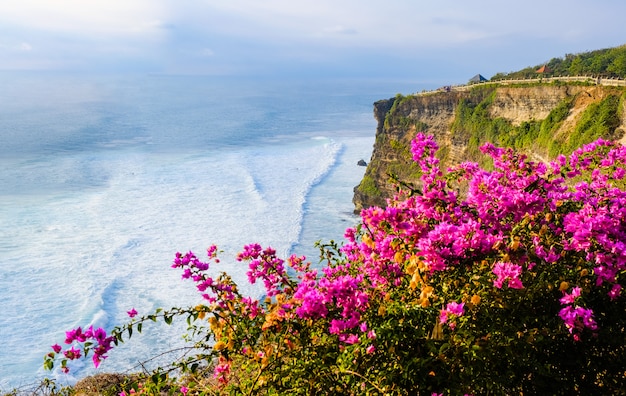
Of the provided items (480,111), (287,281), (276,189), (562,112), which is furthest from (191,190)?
(287,281)

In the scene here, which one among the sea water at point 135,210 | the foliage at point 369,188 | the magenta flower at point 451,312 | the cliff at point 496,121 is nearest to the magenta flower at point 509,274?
the magenta flower at point 451,312

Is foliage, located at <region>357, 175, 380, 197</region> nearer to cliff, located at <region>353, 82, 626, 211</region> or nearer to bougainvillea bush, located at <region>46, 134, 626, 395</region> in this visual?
cliff, located at <region>353, 82, 626, 211</region>

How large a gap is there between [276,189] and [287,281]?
46.5 m

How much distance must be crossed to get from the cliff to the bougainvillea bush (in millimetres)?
17106

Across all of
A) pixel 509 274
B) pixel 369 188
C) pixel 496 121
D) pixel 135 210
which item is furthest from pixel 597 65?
pixel 509 274

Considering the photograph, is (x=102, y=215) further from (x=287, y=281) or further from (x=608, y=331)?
(x=608, y=331)

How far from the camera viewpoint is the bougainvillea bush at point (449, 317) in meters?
4.23

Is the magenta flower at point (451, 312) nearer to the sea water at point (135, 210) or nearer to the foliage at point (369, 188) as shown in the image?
the sea water at point (135, 210)

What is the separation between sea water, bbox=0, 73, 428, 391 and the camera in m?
24.7

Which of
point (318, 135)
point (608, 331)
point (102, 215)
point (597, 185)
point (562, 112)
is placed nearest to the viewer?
point (608, 331)

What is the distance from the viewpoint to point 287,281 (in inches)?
257

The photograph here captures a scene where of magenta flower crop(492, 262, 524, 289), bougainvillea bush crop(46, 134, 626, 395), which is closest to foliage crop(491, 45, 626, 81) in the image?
bougainvillea bush crop(46, 134, 626, 395)

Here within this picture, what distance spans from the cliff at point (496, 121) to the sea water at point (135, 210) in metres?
7.93

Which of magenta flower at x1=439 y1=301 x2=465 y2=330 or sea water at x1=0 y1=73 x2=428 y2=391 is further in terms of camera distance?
sea water at x1=0 y1=73 x2=428 y2=391
